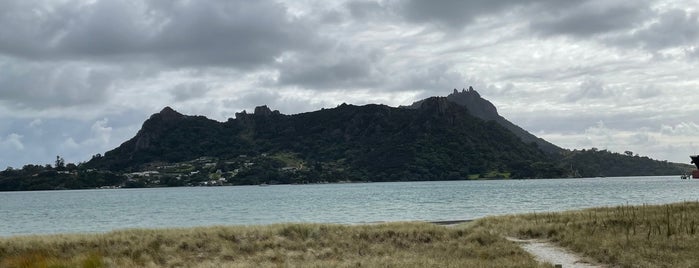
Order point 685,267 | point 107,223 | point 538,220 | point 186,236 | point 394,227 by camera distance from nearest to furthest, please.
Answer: point 685,267, point 186,236, point 394,227, point 538,220, point 107,223

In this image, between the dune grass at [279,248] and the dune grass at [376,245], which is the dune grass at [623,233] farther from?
the dune grass at [279,248]

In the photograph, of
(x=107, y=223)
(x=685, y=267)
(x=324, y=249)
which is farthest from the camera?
(x=107, y=223)

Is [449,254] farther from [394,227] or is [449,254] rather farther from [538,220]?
[538,220]

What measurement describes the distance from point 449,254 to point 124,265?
532 inches

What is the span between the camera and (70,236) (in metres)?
32.4

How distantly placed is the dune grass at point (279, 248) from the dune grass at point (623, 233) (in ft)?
8.80

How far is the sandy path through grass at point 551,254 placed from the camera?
23.6 metres

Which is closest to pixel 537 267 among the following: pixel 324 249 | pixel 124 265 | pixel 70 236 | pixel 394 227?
pixel 324 249

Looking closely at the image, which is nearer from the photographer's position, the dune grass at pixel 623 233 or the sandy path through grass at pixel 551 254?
the dune grass at pixel 623 233

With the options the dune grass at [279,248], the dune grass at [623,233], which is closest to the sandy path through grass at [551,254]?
the dune grass at [623,233]

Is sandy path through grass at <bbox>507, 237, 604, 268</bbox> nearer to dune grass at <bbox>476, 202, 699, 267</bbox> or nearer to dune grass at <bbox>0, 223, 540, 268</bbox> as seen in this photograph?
dune grass at <bbox>476, 202, 699, 267</bbox>

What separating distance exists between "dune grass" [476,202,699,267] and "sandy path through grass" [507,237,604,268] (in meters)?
0.54

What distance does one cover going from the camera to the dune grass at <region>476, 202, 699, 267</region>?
23.0 meters

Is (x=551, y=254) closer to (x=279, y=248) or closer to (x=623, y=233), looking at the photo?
(x=623, y=233)
